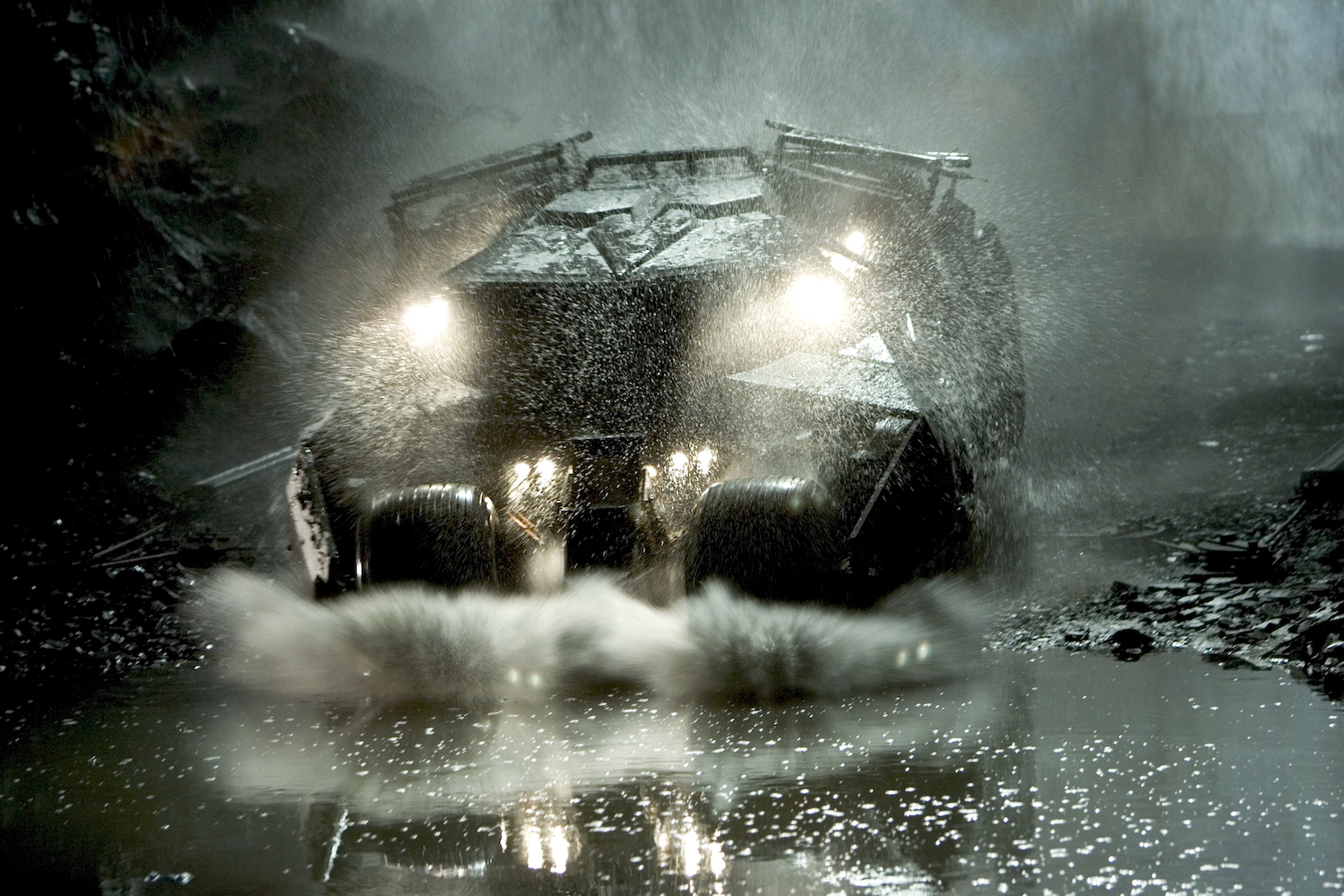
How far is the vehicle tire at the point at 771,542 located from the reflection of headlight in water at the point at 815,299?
3.61 feet

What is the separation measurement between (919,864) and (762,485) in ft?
6.17

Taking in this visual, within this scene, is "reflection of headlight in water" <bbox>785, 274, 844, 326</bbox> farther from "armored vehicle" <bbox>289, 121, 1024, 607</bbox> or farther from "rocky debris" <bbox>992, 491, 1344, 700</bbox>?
"rocky debris" <bbox>992, 491, 1344, 700</bbox>

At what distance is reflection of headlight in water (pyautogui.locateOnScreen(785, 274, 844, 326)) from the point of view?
14.8 ft

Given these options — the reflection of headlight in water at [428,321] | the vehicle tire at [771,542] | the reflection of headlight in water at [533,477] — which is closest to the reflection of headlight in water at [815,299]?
the vehicle tire at [771,542]

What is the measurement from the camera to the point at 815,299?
4523 millimetres

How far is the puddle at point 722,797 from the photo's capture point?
1.94 metres

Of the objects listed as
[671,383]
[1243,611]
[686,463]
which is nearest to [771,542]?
[686,463]

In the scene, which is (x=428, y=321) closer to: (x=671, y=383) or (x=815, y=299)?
(x=671, y=383)

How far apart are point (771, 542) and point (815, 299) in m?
1.39

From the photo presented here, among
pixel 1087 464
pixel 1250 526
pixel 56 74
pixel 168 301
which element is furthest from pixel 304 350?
→ pixel 1250 526

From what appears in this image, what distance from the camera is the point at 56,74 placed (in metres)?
9.89

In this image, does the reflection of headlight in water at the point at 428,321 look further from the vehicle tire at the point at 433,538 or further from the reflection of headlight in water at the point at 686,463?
the reflection of headlight in water at the point at 686,463

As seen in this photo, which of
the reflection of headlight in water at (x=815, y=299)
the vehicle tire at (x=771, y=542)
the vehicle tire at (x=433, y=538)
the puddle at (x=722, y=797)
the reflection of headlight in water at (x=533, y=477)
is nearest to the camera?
the puddle at (x=722, y=797)

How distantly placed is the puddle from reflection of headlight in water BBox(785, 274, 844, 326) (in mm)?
1821
